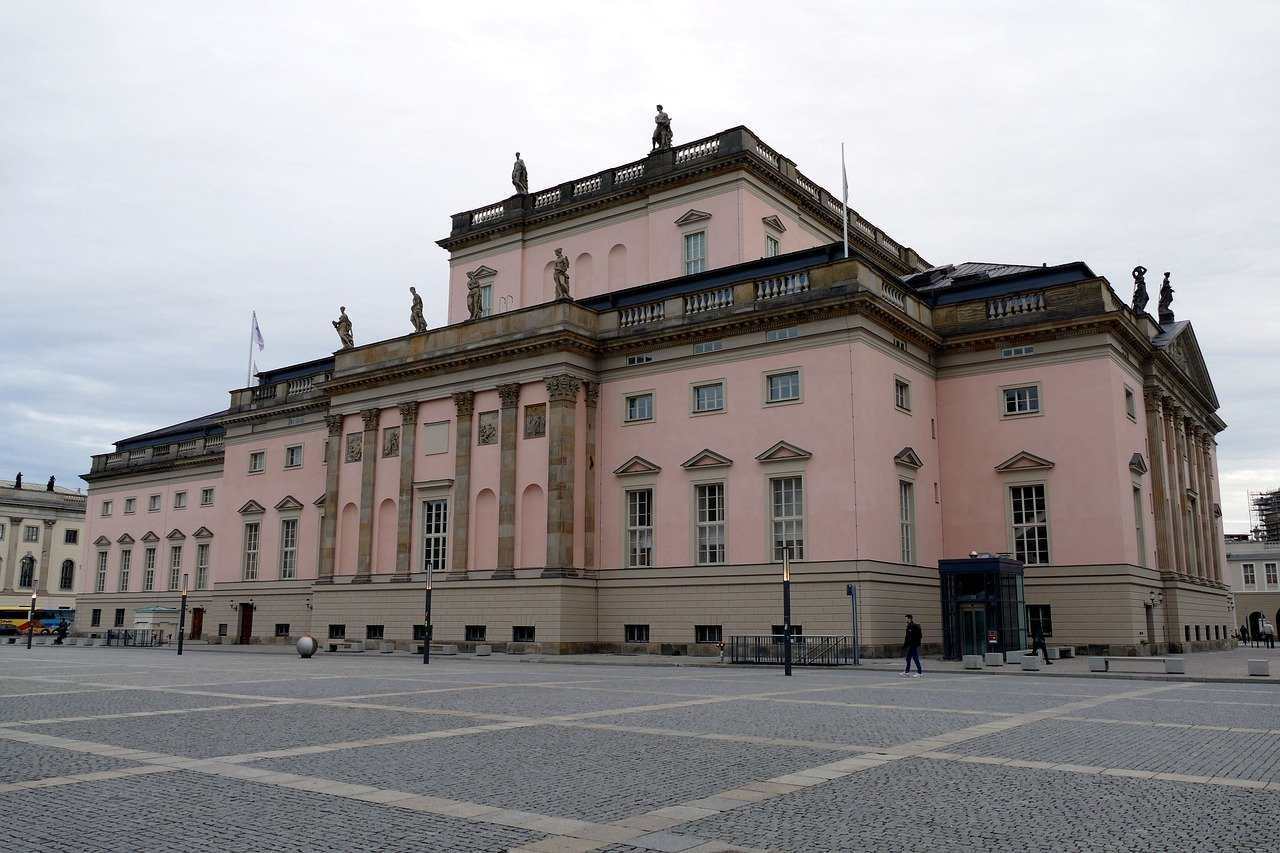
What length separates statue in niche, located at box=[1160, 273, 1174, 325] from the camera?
54.7 metres

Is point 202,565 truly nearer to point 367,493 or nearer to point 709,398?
point 367,493

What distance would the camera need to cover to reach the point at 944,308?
1759 inches

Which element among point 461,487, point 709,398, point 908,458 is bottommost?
point 461,487

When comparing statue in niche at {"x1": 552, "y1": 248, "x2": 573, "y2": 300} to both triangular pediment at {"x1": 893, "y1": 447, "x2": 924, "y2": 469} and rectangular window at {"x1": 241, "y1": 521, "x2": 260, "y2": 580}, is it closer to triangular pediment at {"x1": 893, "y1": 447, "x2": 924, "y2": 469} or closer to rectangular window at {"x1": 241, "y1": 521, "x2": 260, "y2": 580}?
triangular pediment at {"x1": 893, "y1": 447, "x2": 924, "y2": 469}

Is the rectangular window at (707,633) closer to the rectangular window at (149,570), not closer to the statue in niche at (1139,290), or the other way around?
the statue in niche at (1139,290)

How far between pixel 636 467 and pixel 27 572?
3685 inches

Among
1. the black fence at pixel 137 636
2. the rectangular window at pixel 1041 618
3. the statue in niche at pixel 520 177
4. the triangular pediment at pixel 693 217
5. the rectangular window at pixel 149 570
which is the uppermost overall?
the statue in niche at pixel 520 177

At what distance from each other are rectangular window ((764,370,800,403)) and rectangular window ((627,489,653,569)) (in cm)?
664

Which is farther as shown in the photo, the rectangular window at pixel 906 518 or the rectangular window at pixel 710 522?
the rectangular window at pixel 710 522

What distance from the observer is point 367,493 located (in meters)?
50.9

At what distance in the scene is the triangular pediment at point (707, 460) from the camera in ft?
137

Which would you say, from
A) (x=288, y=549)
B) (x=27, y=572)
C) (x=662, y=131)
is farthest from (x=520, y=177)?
(x=27, y=572)

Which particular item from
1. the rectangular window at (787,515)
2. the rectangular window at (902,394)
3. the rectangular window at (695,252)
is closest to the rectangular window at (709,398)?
the rectangular window at (787,515)

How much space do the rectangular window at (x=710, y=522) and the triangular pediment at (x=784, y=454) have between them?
96.1 inches
